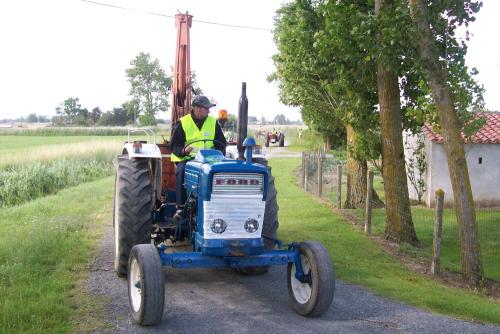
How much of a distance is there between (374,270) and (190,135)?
352cm

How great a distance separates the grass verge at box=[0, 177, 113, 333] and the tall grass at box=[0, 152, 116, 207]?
5.20 m

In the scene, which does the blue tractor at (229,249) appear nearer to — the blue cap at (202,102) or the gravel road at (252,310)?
the gravel road at (252,310)

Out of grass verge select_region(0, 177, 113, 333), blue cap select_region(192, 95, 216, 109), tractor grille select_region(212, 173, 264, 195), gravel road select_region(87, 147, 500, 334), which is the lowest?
gravel road select_region(87, 147, 500, 334)

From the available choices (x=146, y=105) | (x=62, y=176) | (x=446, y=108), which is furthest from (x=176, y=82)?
(x=146, y=105)

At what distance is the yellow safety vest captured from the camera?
7531 millimetres

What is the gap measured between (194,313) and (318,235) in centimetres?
562

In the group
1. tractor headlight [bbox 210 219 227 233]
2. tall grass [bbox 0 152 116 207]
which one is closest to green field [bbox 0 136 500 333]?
tractor headlight [bbox 210 219 227 233]

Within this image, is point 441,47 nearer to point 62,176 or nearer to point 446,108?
point 446,108

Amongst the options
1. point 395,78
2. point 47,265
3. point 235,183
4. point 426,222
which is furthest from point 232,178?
point 426,222

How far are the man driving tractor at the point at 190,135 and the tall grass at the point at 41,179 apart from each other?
12.2 metres

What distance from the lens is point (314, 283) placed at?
609cm

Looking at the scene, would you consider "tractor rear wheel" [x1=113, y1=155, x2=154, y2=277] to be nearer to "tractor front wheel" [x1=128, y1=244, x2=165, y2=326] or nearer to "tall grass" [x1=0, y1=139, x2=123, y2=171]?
"tractor front wheel" [x1=128, y1=244, x2=165, y2=326]

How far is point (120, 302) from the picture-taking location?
6.50 m

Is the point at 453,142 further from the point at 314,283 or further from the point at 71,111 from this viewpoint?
the point at 71,111
